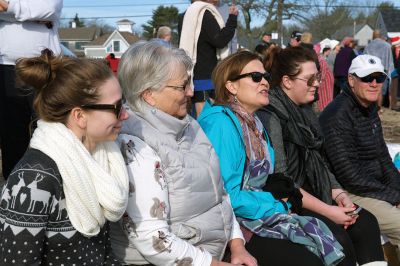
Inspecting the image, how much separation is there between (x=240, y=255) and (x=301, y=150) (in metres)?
1.18

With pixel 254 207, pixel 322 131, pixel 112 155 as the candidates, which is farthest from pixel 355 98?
pixel 112 155

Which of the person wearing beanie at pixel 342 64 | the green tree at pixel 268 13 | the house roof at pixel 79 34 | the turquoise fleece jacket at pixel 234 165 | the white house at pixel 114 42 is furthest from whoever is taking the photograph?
the house roof at pixel 79 34

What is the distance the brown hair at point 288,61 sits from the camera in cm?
377

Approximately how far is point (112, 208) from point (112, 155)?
236 mm

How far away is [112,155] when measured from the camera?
2117mm

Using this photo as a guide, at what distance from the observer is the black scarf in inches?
138

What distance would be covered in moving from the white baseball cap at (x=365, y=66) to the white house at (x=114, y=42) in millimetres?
62285

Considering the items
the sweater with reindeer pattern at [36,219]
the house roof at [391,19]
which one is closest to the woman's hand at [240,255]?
the sweater with reindeer pattern at [36,219]

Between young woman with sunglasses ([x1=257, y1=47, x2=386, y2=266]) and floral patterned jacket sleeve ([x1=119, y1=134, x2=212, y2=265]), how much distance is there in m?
1.18

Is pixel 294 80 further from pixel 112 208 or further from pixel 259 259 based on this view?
pixel 112 208

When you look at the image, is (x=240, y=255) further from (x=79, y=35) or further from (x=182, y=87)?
(x=79, y=35)

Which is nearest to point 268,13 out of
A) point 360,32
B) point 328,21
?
point 328,21

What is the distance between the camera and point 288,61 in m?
3.80

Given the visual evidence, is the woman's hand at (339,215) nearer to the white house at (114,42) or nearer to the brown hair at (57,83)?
the brown hair at (57,83)
